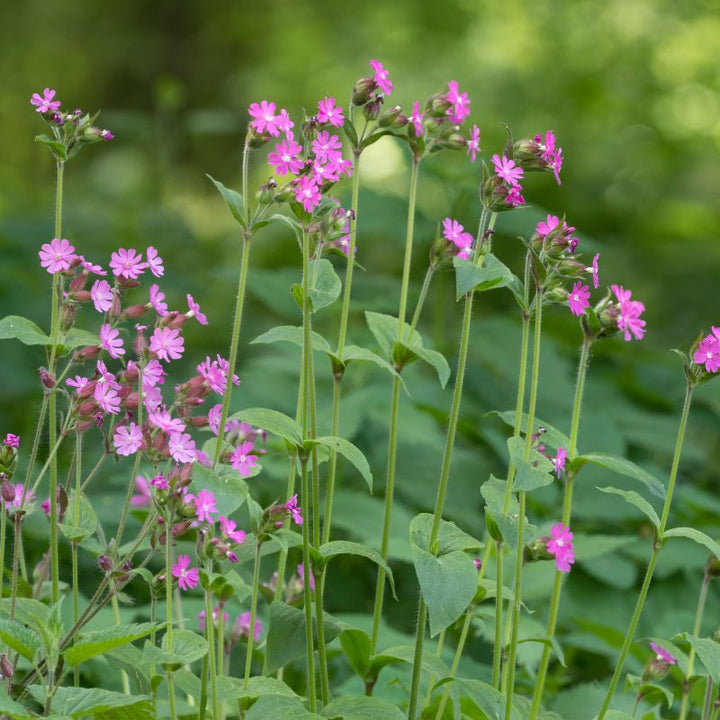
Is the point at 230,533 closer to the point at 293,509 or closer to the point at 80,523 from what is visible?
the point at 293,509

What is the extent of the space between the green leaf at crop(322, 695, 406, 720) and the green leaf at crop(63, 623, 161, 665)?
0.35 m

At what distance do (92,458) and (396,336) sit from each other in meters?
1.81

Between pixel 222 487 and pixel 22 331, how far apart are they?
1.26ft

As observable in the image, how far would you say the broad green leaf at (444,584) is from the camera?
4.30 ft

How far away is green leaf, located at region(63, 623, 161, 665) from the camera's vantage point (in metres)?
1.27

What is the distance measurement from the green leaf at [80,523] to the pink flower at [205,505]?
0.89ft

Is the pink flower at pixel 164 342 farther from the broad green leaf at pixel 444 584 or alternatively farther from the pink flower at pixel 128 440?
the broad green leaf at pixel 444 584

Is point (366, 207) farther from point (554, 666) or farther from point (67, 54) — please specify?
point (67, 54)

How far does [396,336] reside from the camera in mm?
1652

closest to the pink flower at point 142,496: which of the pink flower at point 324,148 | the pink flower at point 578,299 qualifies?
the pink flower at point 324,148

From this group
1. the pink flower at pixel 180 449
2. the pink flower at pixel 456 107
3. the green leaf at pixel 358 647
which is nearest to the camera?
the pink flower at pixel 180 449

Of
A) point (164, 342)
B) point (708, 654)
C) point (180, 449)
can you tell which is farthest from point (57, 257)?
point (708, 654)

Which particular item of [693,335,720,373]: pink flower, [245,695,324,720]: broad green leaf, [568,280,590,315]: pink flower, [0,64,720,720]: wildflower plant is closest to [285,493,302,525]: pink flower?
[0,64,720,720]: wildflower plant

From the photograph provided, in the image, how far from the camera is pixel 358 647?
5.53 feet
